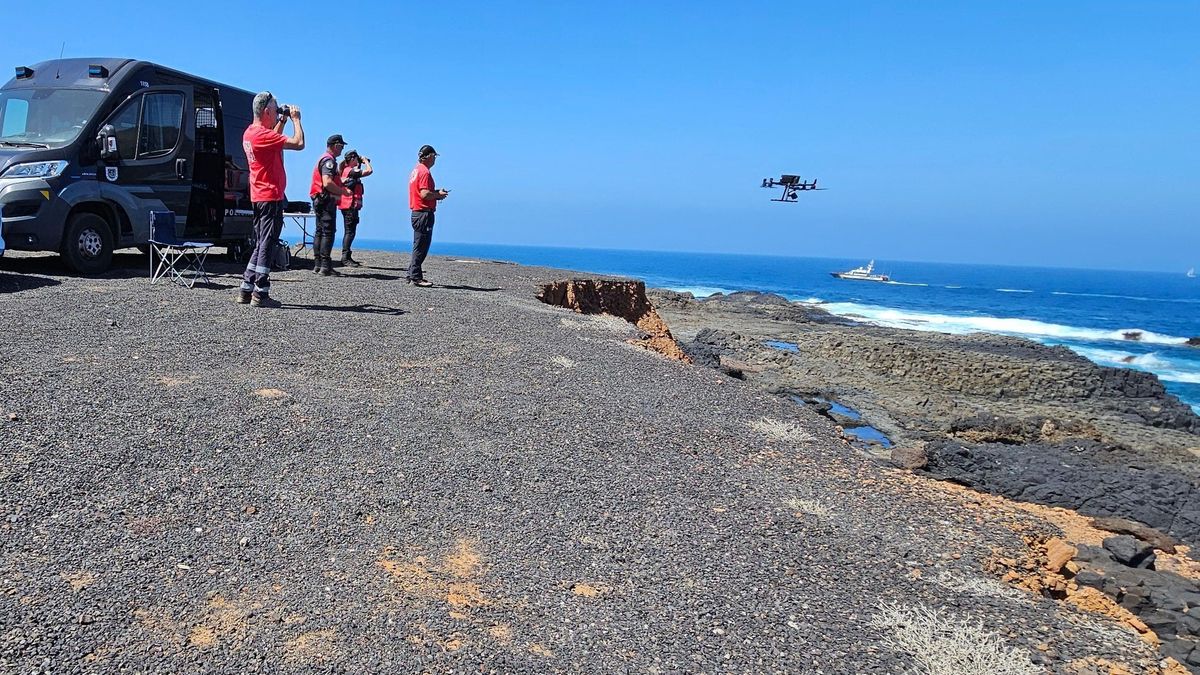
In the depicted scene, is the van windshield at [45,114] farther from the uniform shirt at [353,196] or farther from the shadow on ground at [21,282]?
the uniform shirt at [353,196]

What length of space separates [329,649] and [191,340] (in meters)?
5.48

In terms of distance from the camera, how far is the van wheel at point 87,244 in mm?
10992

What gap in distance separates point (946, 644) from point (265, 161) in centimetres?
863

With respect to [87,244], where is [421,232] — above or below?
above

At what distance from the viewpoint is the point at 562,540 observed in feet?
14.9

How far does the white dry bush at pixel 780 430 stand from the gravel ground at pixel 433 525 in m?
0.03

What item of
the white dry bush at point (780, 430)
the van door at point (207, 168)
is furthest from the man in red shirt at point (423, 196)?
the white dry bush at point (780, 430)

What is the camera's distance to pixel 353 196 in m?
14.8

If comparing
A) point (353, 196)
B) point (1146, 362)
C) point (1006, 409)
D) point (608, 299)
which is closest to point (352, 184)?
point (353, 196)

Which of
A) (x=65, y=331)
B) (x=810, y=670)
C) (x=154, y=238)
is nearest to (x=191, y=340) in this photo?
(x=65, y=331)

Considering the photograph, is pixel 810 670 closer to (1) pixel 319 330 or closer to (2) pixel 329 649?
(2) pixel 329 649

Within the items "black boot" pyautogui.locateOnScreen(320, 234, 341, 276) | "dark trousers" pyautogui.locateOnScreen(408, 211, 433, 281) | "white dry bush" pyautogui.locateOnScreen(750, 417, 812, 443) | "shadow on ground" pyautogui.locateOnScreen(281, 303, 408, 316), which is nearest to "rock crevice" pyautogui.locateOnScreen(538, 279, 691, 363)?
"dark trousers" pyautogui.locateOnScreen(408, 211, 433, 281)

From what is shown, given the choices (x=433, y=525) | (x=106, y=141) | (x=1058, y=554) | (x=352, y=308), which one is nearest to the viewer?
(x=433, y=525)

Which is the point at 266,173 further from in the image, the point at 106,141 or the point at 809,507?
the point at 809,507
